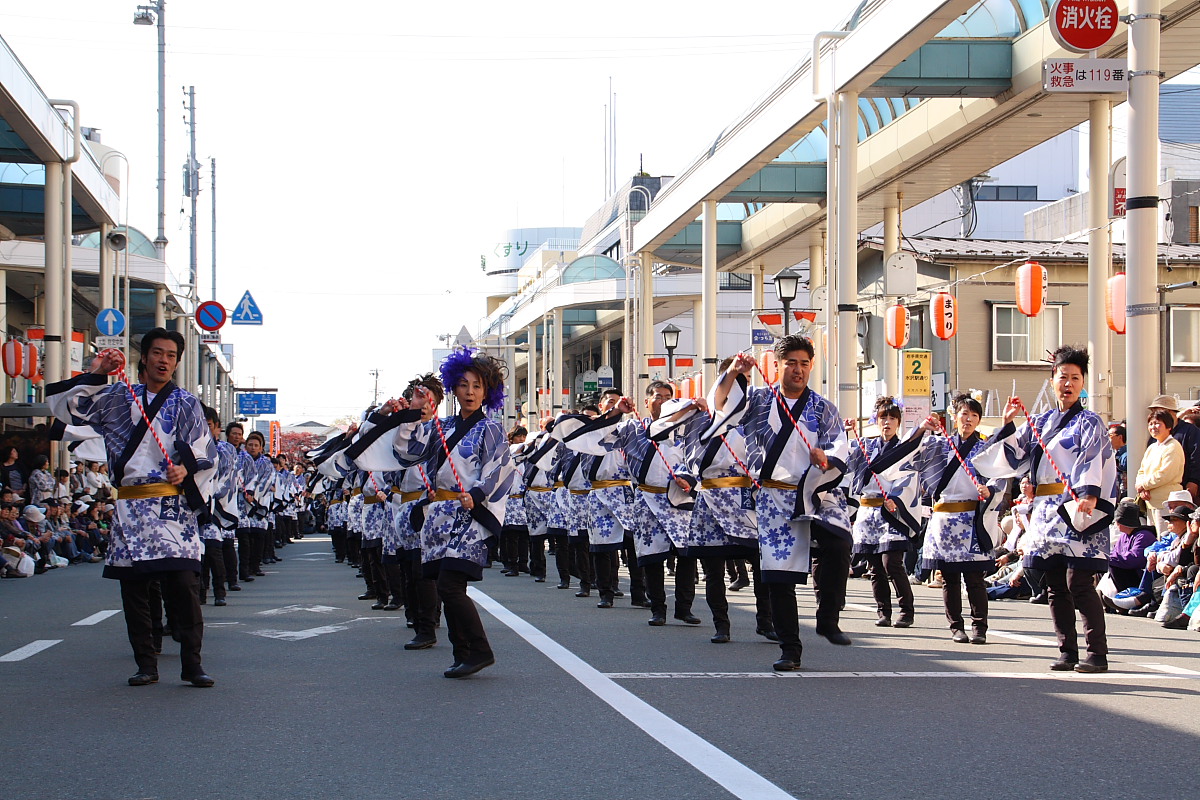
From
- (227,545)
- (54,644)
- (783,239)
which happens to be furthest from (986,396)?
(54,644)

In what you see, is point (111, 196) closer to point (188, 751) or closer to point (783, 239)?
point (783, 239)

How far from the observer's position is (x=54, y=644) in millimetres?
9211

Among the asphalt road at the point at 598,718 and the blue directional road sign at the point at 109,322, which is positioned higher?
the blue directional road sign at the point at 109,322

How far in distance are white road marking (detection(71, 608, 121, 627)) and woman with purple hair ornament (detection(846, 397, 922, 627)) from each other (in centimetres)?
635

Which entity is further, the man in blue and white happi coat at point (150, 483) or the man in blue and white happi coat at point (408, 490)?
the man in blue and white happi coat at point (408, 490)

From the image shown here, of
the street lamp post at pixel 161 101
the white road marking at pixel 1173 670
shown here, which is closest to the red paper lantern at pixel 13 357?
the street lamp post at pixel 161 101

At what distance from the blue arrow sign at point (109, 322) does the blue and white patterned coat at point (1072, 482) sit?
19227mm

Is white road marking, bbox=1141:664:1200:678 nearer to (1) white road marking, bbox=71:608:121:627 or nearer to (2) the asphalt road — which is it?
(2) the asphalt road

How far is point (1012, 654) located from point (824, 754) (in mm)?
3888

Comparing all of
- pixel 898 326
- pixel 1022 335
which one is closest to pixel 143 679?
pixel 898 326

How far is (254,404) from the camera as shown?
2499 inches

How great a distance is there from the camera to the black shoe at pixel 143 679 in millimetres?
7242

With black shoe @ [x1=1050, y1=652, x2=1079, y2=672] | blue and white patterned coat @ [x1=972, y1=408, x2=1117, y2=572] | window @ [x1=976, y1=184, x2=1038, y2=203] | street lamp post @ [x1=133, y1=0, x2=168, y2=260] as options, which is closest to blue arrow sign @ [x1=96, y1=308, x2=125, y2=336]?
street lamp post @ [x1=133, y1=0, x2=168, y2=260]

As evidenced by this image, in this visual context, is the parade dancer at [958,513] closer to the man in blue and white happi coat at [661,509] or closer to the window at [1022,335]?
the man in blue and white happi coat at [661,509]
